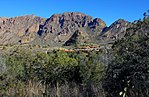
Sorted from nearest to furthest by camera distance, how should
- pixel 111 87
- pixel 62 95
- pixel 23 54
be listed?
1. pixel 111 87
2. pixel 62 95
3. pixel 23 54

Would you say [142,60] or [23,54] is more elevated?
[23,54]

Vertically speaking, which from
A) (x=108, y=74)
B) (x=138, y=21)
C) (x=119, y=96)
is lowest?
(x=119, y=96)

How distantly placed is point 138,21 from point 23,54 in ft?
67.0

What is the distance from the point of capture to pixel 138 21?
10.2 m

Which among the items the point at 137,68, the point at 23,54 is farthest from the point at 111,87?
the point at 23,54

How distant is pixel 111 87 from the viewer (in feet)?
33.1

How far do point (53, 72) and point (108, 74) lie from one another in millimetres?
9534

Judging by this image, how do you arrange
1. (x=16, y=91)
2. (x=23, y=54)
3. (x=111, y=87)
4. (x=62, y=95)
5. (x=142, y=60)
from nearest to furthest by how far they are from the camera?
(x=142, y=60), (x=111, y=87), (x=62, y=95), (x=16, y=91), (x=23, y=54)

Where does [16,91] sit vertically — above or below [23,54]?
below

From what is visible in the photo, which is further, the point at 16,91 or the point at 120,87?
the point at 16,91

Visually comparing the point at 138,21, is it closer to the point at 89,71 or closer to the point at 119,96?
the point at 119,96

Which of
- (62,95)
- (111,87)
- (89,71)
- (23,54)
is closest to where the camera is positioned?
(111,87)

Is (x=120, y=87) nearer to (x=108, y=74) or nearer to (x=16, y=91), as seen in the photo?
(x=108, y=74)

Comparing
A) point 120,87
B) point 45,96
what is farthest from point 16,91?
point 120,87
